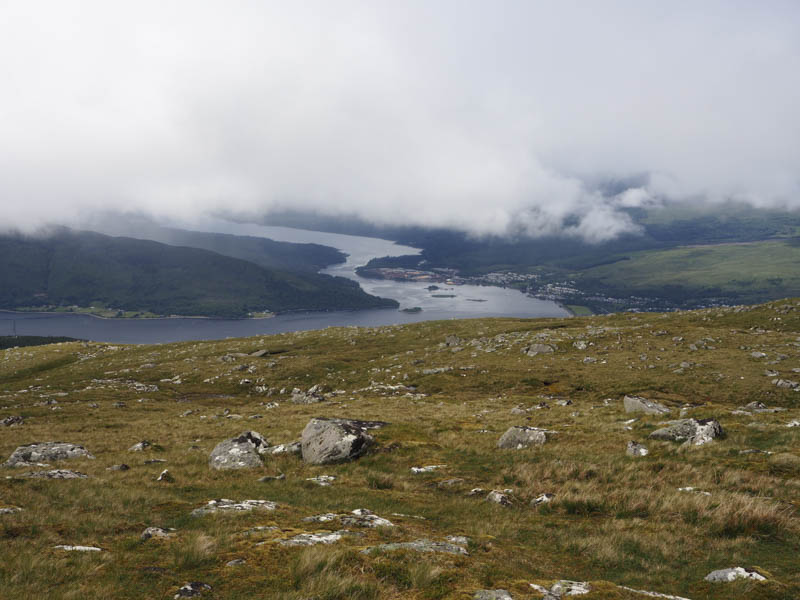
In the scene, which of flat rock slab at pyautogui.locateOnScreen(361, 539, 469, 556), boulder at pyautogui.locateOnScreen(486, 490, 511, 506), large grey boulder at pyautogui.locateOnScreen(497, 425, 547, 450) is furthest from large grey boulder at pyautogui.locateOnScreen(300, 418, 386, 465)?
flat rock slab at pyautogui.locateOnScreen(361, 539, 469, 556)

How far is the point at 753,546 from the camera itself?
35.1 feet

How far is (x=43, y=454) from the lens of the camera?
880 inches

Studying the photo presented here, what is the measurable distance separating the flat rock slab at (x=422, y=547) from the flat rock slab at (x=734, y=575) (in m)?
5.09

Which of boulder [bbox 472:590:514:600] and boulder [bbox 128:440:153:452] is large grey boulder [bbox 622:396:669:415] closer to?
boulder [bbox 472:590:514:600]

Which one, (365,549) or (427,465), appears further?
(427,465)

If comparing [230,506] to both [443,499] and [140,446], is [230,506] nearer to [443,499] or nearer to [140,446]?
[443,499]

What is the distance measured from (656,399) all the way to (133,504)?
137ft

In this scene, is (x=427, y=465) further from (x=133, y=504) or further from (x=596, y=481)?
(x=133, y=504)

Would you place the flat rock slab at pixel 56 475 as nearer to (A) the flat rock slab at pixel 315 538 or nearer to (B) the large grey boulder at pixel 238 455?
(B) the large grey boulder at pixel 238 455

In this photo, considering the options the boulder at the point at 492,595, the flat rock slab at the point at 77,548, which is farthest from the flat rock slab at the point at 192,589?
the boulder at the point at 492,595

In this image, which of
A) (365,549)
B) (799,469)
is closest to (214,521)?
(365,549)

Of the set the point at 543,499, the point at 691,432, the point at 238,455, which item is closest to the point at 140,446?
the point at 238,455

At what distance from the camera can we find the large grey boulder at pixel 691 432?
20.6 meters

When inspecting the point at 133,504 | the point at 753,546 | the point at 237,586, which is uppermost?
the point at 237,586
